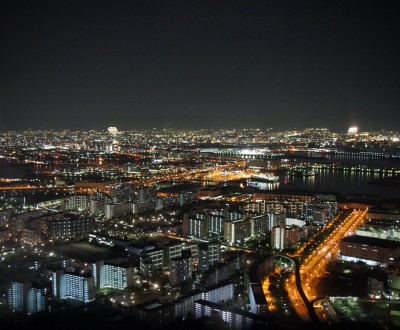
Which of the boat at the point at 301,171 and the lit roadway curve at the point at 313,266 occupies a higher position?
the boat at the point at 301,171

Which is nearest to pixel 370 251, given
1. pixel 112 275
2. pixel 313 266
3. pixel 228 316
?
pixel 313 266

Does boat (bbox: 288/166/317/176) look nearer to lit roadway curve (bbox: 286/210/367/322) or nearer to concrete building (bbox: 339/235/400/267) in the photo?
lit roadway curve (bbox: 286/210/367/322)

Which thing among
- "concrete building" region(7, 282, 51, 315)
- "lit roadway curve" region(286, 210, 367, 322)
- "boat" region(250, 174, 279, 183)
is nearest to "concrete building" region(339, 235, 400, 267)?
"lit roadway curve" region(286, 210, 367, 322)

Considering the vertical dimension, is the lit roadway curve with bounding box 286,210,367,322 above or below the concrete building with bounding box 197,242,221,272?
below

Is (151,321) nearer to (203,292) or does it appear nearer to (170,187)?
(203,292)

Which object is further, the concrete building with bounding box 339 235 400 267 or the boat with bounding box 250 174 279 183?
the boat with bounding box 250 174 279 183

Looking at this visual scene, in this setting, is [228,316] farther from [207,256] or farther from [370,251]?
[370,251]

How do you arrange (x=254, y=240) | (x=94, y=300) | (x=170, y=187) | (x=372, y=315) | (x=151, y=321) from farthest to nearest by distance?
(x=170, y=187)
(x=254, y=240)
(x=94, y=300)
(x=372, y=315)
(x=151, y=321)

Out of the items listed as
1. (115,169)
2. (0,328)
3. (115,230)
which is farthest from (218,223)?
(115,169)

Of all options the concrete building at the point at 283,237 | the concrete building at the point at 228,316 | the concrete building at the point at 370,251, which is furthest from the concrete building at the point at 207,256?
the concrete building at the point at 370,251

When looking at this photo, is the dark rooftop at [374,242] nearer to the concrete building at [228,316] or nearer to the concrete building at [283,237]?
the concrete building at [283,237]

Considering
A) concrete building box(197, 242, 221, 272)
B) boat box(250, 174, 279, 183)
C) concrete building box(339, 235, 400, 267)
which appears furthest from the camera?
boat box(250, 174, 279, 183)
